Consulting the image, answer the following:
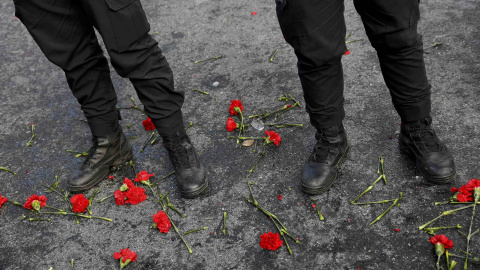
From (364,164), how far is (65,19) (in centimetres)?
172

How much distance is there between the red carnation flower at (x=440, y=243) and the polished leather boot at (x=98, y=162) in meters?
1.77

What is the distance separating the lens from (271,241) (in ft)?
6.95

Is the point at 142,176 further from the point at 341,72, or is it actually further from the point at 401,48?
the point at 401,48

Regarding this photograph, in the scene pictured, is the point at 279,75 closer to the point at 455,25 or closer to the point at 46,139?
the point at 455,25

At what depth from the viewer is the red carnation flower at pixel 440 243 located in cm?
193

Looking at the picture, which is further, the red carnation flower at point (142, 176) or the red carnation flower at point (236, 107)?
the red carnation flower at point (236, 107)

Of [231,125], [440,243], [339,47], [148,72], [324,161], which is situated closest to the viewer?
[440,243]

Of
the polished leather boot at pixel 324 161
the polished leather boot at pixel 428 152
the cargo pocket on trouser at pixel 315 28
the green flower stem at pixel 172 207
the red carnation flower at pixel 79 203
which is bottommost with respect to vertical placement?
the red carnation flower at pixel 79 203

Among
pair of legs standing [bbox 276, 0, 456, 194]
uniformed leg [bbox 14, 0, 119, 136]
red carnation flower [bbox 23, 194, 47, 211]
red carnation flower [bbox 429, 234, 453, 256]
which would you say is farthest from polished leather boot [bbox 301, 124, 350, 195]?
red carnation flower [bbox 23, 194, 47, 211]

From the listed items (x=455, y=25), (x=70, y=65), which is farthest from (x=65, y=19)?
(x=455, y=25)

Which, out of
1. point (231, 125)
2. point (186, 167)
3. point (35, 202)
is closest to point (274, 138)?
point (231, 125)

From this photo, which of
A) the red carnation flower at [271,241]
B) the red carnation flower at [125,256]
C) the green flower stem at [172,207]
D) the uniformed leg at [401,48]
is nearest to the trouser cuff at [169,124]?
the green flower stem at [172,207]

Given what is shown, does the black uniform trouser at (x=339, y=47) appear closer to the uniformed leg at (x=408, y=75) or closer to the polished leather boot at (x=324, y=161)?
the uniformed leg at (x=408, y=75)

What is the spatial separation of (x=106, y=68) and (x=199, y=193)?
88 cm
